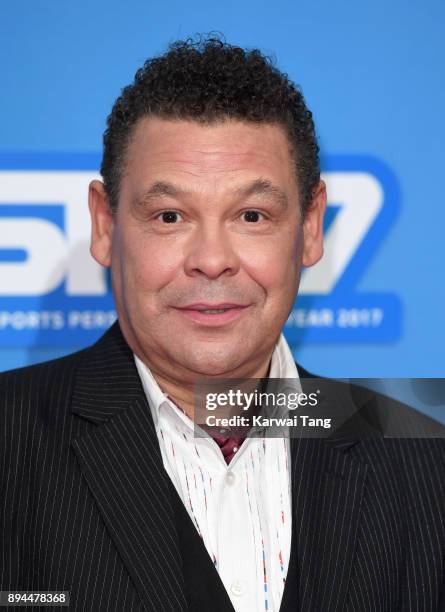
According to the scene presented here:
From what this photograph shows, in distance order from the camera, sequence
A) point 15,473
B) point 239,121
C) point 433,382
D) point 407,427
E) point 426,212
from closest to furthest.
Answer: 1. point 15,473
2. point 239,121
3. point 407,427
4. point 433,382
5. point 426,212

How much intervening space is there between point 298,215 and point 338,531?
68cm

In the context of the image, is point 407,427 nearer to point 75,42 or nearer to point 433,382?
point 433,382

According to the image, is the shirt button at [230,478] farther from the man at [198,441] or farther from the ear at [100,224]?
the ear at [100,224]

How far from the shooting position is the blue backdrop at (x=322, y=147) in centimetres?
222

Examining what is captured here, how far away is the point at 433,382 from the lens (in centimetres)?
217

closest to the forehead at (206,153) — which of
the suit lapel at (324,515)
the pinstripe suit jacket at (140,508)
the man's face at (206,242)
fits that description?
the man's face at (206,242)

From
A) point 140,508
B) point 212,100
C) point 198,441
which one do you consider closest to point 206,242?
point 212,100

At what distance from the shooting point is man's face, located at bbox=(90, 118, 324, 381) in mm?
1729

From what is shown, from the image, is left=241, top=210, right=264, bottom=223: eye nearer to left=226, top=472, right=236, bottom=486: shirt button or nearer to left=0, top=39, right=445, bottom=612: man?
left=0, top=39, right=445, bottom=612: man

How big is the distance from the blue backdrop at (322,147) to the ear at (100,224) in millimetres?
289

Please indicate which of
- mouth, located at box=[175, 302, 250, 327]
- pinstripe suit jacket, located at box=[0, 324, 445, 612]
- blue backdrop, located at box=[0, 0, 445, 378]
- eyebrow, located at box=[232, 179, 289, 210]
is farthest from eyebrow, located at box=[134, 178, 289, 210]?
A: blue backdrop, located at box=[0, 0, 445, 378]

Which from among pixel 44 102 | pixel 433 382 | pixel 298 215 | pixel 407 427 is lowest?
pixel 407 427

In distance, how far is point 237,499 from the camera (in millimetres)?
1785

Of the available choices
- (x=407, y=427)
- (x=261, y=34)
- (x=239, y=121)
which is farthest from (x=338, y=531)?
(x=261, y=34)
